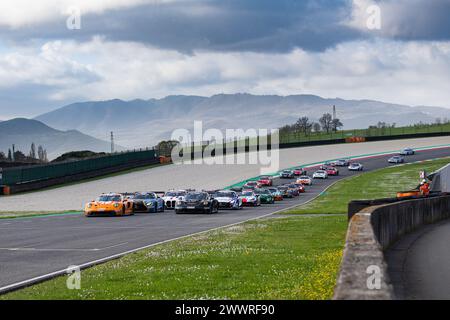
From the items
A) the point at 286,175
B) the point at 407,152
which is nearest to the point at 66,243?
the point at 286,175

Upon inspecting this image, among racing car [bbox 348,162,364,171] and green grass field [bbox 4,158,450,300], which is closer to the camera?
green grass field [bbox 4,158,450,300]

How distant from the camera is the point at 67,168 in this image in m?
77.4

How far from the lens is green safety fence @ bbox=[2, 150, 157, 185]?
68.4 meters

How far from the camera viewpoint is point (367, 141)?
134500 millimetres

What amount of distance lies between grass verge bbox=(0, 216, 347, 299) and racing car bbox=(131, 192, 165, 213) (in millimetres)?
22792

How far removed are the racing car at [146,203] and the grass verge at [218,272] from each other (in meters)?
22.8

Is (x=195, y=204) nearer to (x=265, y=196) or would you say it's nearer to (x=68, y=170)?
(x=265, y=196)

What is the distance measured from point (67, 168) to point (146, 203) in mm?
35496

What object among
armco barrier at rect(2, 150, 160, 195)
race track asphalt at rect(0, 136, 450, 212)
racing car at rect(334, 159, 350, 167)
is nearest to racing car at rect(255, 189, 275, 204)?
race track asphalt at rect(0, 136, 450, 212)

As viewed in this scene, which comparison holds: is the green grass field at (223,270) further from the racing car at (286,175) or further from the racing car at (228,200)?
the racing car at (286,175)

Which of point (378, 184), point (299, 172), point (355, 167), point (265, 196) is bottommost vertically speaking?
point (378, 184)

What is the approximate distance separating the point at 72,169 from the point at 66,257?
6212 cm

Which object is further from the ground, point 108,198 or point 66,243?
point 66,243

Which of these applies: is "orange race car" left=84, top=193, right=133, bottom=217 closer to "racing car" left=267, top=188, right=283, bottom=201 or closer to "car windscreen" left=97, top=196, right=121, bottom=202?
"car windscreen" left=97, top=196, right=121, bottom=202
